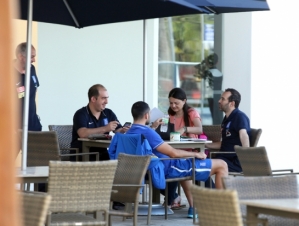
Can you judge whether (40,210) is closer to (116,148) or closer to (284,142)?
(116,148)

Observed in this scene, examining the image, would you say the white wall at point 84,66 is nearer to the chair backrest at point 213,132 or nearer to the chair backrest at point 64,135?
the chair backrest at point 64,135

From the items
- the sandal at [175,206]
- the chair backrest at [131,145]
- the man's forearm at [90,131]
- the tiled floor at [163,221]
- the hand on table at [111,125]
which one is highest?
the hand on table at [111,125]

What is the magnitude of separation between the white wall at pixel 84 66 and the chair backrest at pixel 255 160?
4.47 metres

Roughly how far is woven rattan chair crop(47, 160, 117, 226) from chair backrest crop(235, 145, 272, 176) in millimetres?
2058

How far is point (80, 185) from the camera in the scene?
4125mm

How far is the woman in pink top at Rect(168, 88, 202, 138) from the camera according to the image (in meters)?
7.94

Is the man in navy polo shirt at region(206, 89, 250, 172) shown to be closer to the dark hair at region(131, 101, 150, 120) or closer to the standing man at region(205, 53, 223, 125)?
the dark hair at region(131, 101, 150, 120)

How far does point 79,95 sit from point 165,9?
3.07m

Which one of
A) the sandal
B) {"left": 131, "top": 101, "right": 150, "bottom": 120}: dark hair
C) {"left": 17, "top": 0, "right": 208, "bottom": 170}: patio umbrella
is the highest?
{"left": 17, "top": 0, "right": 208, "bottom": 170}: patio umbrella

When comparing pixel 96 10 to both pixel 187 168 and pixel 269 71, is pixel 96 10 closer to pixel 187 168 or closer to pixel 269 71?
pixel 187 168

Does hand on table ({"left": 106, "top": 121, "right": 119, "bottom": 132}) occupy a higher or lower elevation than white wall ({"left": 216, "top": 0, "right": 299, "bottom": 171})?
lower

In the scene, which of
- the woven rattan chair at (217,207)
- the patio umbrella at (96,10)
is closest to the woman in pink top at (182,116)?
the patio umbrella at (96,10)

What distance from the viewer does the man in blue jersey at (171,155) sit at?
6.48 metres

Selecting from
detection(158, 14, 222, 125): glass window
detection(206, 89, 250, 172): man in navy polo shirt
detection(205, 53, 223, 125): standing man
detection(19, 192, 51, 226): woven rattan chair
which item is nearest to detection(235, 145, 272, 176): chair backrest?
detection(206, 89, 250, 172): man in navy polo shirt
